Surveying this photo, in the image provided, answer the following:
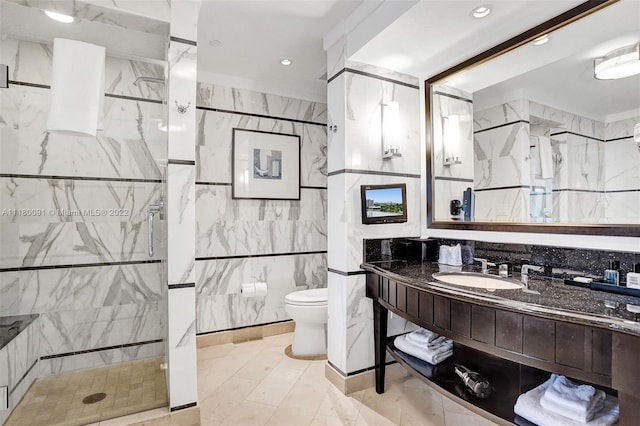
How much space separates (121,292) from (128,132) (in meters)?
1.10

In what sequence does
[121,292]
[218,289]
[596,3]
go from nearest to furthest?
1. [596,3]
2. [121,292]
3. [218,289]

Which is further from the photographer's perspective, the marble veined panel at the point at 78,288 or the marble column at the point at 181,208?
the marble veined panel at the point at 78,288

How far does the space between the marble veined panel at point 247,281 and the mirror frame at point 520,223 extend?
1.49 metres

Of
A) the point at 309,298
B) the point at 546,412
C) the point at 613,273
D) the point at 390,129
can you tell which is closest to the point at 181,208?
the point at 309,298

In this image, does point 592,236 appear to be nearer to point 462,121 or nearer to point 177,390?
point 462,121

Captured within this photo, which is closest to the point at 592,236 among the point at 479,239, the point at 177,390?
the point at 479,239

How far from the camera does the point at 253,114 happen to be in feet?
10.6

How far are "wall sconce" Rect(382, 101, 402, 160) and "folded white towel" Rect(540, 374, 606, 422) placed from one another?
1562mm

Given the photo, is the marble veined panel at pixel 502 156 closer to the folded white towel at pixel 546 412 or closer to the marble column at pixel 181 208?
the folded white towel at pixel 546 412

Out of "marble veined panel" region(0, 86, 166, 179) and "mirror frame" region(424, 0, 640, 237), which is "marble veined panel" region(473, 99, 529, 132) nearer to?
"mirror frame" region(424, 0, 640, 237)

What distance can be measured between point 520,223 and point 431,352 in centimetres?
89

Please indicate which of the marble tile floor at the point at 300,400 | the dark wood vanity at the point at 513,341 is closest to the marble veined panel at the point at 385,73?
the dark wood vanity at the point at 513,341

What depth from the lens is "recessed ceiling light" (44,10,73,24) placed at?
172 cm

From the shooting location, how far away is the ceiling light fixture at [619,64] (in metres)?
1.47
